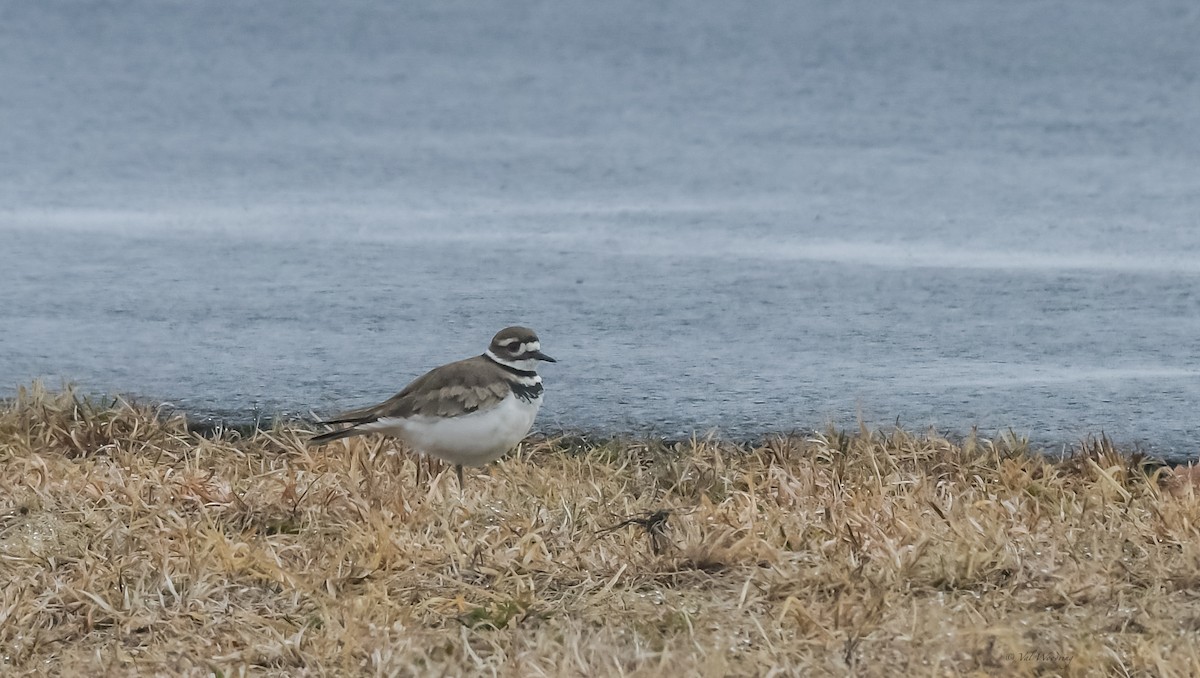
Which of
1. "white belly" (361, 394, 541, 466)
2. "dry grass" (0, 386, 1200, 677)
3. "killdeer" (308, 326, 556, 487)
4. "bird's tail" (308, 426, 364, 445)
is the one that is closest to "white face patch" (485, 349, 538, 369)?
"killdeer" (308, 326, 556, 487)

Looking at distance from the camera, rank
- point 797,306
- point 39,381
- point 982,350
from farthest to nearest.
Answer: point 797,306
point 982,350
point 39,381

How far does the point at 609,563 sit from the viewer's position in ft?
19.1

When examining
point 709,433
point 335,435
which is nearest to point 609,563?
point 335,435

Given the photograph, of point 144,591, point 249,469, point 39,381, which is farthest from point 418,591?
point 39,381

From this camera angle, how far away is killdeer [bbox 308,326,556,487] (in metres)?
6.79

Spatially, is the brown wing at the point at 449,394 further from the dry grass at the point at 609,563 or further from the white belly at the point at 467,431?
the dry grass at the point at 609,563

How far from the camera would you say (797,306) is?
10.7 metres

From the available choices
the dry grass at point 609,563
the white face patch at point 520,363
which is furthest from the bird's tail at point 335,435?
the white face patch at point 520,363

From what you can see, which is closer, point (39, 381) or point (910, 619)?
point (910, 619)

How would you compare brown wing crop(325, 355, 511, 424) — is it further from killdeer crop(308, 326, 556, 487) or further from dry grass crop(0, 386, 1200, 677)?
dry grass crop(0, 386, 1200, 677)

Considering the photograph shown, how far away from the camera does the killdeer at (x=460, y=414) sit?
6789 millimetres

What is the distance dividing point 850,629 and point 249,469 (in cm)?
288

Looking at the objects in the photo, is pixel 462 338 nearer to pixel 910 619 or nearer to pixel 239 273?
pixel 239 273

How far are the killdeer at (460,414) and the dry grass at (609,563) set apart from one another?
0.15 metres
